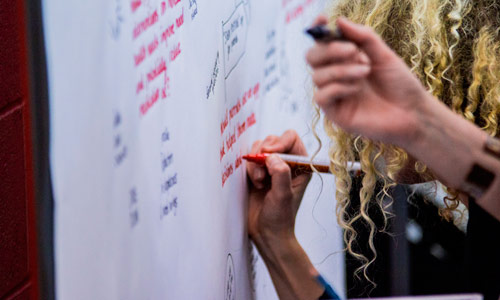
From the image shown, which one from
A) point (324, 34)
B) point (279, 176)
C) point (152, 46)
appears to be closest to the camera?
point (324, 34)

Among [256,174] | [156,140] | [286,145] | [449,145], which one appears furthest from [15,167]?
[286,145]

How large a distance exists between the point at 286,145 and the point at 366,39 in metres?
0.68

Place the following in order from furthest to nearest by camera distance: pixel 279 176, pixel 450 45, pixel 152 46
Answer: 1. pixel 279 176
2. pixel 450 45
3. pixel 152 46

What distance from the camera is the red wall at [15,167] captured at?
668mm

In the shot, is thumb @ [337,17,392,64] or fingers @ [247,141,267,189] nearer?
thumb @ [337,17,392,64]

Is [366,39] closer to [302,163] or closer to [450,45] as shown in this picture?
[450,45]

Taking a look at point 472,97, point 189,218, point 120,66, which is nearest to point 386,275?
point 472,97

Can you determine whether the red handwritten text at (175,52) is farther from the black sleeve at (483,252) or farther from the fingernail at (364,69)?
the black sleeve at (483,252)

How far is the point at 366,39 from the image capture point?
2.25 feet

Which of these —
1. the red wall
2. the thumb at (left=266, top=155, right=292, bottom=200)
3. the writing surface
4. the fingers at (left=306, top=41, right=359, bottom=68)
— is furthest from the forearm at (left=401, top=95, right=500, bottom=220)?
the thumb at (left=266, top=155, right=292, bottom=200)

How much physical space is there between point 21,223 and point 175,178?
0.80 ft

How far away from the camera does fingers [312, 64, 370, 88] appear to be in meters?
0.68

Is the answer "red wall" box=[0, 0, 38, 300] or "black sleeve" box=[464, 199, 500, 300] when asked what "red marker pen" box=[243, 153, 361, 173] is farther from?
"red wall" box=[0, 0, 38, 300]

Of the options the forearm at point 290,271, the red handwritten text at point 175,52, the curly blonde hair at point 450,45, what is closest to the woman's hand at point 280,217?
the forearm at point 290,271
